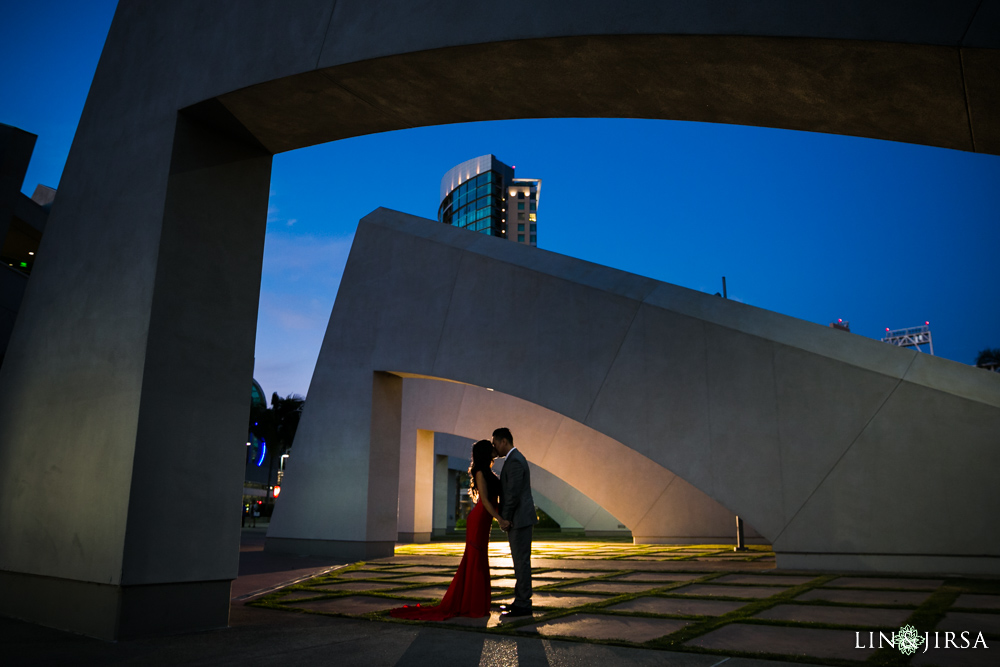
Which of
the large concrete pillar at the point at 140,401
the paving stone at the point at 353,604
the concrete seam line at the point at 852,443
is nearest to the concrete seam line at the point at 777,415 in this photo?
the concrete seam line at the point at 852,443

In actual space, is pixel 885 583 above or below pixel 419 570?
above

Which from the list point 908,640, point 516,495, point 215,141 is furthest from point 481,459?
point 215,141

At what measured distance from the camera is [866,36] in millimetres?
2920

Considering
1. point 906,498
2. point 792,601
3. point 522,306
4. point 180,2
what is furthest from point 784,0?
point 522,306

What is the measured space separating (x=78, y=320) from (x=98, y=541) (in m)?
1.88

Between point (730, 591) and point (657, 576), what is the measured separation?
6.11 ft

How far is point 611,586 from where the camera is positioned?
7848 millimetres

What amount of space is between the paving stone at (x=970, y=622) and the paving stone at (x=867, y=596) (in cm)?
77

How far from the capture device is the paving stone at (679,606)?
574 centimetres

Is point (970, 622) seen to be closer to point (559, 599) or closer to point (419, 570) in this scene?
point (559, 599)

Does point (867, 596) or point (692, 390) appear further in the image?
point (692, 390)

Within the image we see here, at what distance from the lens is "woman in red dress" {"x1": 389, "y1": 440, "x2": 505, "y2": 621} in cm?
573

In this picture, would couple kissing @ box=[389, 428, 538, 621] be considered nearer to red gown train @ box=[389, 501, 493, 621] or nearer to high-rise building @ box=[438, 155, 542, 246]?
red gown train @ box=[389, 501, 493, 621]

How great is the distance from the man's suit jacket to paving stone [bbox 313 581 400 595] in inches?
105
